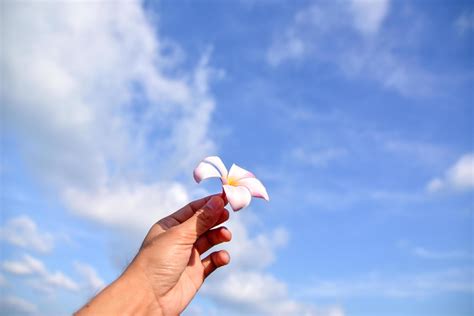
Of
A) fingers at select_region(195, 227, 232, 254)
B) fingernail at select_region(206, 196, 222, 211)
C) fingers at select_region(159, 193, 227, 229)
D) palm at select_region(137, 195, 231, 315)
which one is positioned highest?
fingers at select_region(159, 193, 227, 229)

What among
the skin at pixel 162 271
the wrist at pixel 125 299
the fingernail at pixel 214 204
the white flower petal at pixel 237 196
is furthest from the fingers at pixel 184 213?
the white flower petal at pixel 237 196

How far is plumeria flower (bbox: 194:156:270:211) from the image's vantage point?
4.04 metres

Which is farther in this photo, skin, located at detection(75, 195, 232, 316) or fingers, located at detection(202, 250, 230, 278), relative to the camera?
fingers, located at detection(202, 250, 230, 278)

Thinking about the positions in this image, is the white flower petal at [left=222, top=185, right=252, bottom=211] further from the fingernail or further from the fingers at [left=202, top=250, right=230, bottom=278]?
the fingers at [left=202, top=250, right=230, bottom=278]

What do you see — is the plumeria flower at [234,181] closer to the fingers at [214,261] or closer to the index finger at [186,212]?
the index finger at [186,212]

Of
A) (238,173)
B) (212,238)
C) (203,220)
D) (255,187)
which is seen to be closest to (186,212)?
(212,238)

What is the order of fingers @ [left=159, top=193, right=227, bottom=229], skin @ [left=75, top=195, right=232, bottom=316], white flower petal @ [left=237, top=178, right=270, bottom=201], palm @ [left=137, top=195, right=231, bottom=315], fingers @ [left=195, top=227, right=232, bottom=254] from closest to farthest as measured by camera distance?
skin @ [left=75, top=195, right=232, bottom=316] < white flower petal @ [left=237, top=178, right=270, bottom=201] < palm @ [left=137, top=195, right=231, bottom=315] < fingers @ [left=195, top=227, right=232, bottom=254] < fingers @ [left=159, top=193, right=227, bottom=229]

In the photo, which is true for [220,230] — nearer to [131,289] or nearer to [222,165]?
[222,165]

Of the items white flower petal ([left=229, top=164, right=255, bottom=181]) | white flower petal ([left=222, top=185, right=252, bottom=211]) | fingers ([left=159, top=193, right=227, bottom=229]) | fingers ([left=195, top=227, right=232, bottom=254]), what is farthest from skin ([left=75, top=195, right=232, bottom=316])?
white flower petal ([left=222, top=185, right=252, bottom=211])

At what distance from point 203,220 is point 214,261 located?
0.94 m

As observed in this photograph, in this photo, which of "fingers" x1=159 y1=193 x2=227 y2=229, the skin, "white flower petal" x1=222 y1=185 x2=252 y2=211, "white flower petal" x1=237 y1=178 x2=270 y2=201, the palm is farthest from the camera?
"fingers" x1=159 y1=193 x2=227 y2=229

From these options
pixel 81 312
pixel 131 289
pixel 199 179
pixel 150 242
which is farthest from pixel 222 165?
pixel 81 312

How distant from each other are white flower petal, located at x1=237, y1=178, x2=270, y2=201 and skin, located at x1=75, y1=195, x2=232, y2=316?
0.36 m

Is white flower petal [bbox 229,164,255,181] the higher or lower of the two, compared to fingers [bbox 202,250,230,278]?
higher
